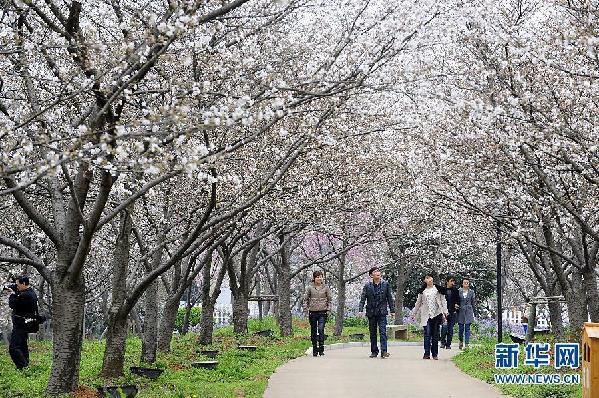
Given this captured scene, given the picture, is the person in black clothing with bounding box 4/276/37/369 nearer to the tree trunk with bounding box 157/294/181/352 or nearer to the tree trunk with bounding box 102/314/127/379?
the tree trunk with bounding box 157/294/181/352

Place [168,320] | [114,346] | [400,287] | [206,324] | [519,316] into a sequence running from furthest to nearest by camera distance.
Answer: [519,316]
[400,287]
[206,324]
[168,320]
[114,346]

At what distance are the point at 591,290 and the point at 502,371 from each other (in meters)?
2.90

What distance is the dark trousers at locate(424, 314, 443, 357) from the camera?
18.3 metres

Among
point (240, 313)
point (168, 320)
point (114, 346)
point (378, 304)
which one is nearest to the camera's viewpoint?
point (114, 346)

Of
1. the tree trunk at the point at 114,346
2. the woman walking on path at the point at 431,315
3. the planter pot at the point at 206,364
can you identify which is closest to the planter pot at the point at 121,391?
the tree trunk at the point at 114,346

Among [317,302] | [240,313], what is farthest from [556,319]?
[240,313]

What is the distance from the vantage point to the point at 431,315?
60.1 ft

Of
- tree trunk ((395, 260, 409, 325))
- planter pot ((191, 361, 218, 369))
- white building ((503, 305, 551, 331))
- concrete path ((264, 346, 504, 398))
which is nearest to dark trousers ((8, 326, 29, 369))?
planter pot ((191, 361, 218, 369))

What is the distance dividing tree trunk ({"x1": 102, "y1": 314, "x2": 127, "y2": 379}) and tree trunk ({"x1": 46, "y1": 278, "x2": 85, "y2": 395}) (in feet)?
6.19

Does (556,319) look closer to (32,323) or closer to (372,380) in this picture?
(372,380)

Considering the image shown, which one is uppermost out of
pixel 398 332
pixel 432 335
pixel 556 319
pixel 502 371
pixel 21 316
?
pixel 21 316

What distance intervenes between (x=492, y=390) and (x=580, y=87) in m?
4.45

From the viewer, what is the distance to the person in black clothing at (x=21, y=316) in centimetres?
1603

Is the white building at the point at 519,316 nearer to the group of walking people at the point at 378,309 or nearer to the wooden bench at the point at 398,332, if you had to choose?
the wooden bench at the point at 398,332
